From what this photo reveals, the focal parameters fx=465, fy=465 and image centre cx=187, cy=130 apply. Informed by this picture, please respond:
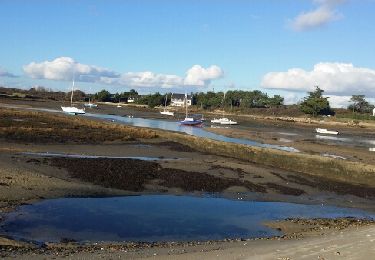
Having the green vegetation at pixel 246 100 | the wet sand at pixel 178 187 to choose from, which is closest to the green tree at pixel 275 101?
the green vegetation at pixel 246 100

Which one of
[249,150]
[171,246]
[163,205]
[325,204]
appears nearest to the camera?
[171,246]

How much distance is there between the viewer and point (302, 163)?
1644 inches

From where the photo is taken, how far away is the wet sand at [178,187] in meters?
14.5

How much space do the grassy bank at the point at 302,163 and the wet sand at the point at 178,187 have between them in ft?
8.20

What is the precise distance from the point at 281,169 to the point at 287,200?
10.4 metres

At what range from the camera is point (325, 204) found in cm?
2845

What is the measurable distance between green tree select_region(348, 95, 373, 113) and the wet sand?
136 metres

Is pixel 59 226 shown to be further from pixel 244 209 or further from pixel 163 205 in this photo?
pixel 244 209

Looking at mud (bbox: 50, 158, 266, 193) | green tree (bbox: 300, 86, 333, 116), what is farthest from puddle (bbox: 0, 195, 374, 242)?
green tree (bbox: 300, 86, 333, 116)

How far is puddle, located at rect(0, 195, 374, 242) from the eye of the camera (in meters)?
18.0

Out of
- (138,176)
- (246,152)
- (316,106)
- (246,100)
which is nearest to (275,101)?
(246,100)

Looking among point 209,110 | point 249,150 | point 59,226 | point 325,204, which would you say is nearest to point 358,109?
point 209,110

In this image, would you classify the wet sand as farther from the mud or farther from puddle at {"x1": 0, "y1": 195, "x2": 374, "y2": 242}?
puddle at {"x1": 0, "y1": 195, "x2": 374, "y2": 242}

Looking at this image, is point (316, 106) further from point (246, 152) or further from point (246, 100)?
point (246, 152)
